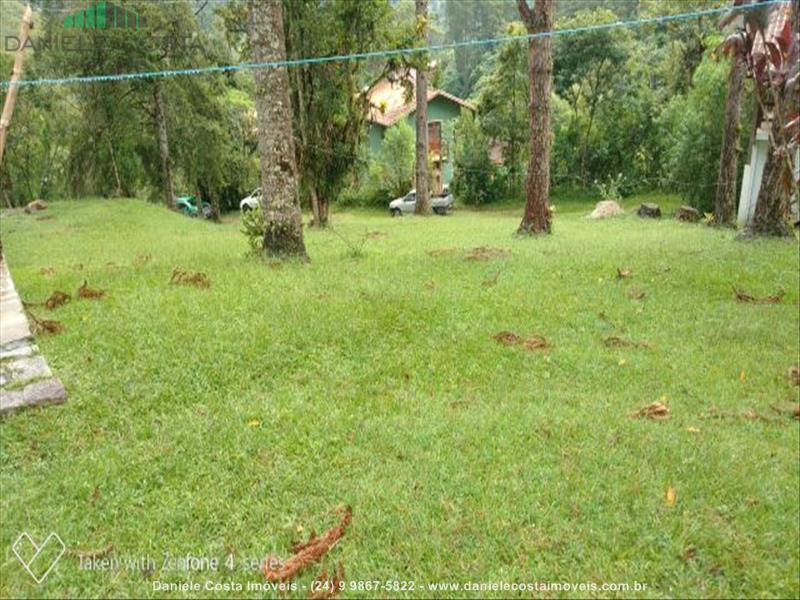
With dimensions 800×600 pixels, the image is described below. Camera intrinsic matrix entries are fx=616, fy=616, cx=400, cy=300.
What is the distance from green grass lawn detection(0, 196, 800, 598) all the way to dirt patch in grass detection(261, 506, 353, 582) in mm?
48

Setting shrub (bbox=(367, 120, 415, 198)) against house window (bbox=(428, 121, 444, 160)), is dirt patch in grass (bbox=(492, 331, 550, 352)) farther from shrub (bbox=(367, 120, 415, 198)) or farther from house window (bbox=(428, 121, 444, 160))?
house window (bbox=(428, 121, 444, 160))

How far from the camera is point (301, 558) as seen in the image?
2.42 meters

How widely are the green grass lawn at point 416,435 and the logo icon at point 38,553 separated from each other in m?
0.05

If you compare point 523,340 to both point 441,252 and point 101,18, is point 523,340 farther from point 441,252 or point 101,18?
point 101,18

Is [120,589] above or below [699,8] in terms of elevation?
below

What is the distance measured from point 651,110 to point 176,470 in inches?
929

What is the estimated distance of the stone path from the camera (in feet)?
11.5

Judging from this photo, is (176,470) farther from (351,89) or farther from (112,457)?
(351,89)

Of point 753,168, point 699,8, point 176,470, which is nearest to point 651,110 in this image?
point 699,8

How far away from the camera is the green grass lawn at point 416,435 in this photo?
2.44 meters

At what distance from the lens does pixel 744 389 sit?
12.9 ft

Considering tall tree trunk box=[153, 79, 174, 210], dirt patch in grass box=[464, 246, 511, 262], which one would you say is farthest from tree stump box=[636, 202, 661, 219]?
tall tree trunk box=[153, 79, 174, 210]

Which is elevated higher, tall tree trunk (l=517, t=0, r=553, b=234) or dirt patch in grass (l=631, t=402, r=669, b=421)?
tall tree trunk (l=517, t=0, r=553, b=234)

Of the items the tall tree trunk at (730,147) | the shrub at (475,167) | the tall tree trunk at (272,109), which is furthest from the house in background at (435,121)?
the tall tree trunk at (272,109)
